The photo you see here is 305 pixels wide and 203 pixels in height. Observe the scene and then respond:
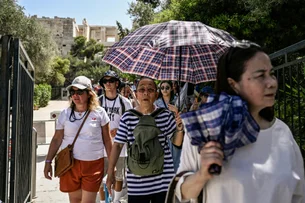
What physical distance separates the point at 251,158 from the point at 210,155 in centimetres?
22

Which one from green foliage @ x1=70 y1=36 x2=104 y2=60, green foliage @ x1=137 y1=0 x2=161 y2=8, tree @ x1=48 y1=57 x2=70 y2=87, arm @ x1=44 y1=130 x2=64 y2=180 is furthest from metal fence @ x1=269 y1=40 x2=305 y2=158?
green foliage @ x1=70 y1=36 x2=104 y2=60

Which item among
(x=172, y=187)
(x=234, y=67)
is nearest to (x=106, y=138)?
(x=172, y=187)

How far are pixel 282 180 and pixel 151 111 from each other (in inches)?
73.4

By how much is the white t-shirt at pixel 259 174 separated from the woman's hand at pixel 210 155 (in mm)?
88

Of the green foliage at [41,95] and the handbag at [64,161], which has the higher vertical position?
Answer: the handbag at [64,161]

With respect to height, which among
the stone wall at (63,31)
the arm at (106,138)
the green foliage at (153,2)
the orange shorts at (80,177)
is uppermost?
the stone wall at (63,31)

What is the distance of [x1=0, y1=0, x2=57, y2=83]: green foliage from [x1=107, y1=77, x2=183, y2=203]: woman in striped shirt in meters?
19.4

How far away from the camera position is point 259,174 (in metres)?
1.42

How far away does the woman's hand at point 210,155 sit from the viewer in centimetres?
134

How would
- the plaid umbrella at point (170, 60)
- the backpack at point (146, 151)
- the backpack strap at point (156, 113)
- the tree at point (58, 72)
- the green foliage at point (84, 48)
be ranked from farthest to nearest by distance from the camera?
the green foliage at point (84, 48) < the tree at point (58, 72) < the plaid umbrella at point (170, 60) < the backpack strap at point (156, 113) < the backpack at point (146, 151)

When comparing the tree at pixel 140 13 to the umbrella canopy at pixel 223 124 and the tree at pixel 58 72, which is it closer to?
the umbrella canopy at pixel 223 124

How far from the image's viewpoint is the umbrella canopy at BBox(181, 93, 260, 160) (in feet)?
4.41

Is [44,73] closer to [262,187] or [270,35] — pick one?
[270,35]

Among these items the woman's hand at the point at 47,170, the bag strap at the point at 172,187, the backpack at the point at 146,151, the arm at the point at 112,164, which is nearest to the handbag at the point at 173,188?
the bag strap at the point at 172,187
